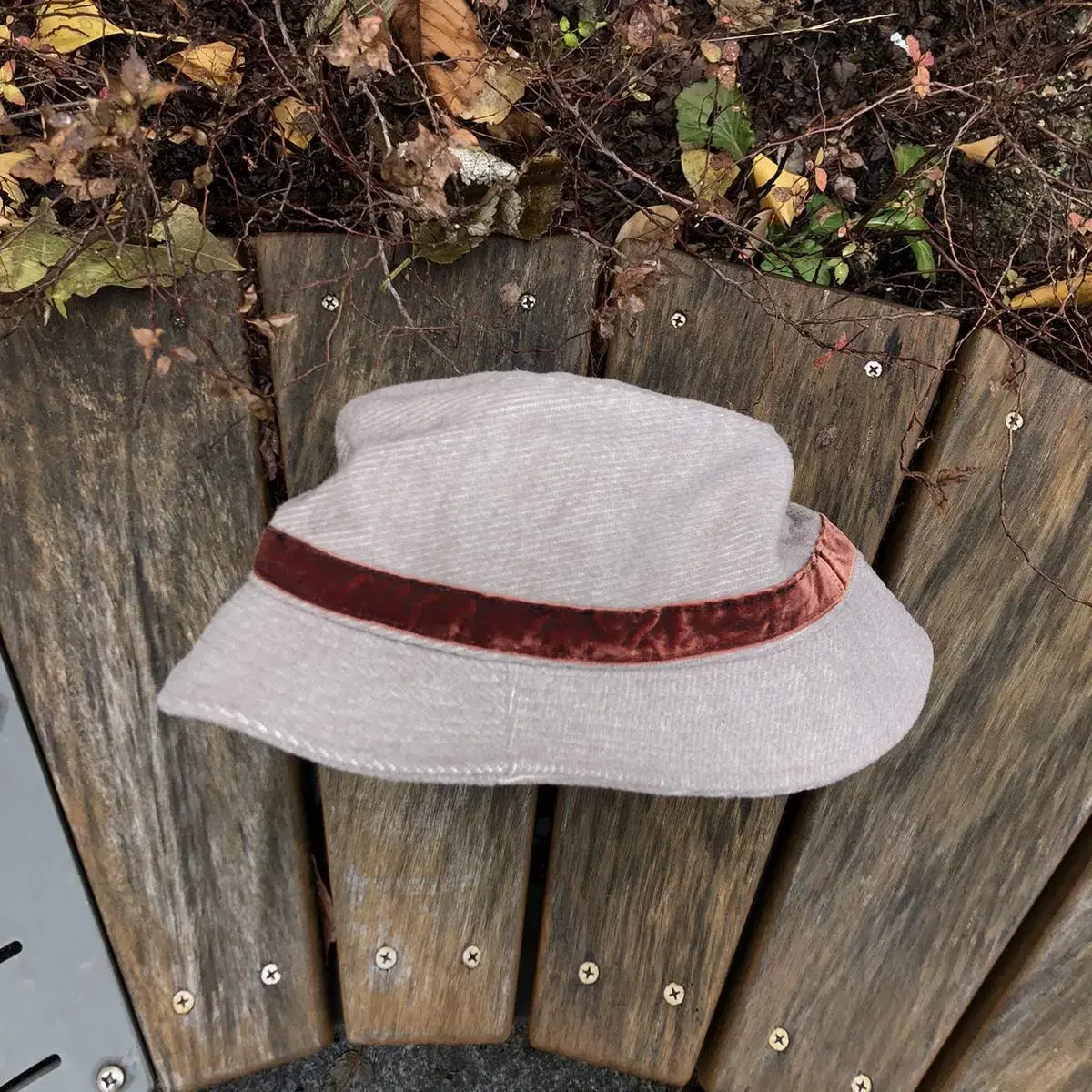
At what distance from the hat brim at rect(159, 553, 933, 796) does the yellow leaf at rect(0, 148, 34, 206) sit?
52cm

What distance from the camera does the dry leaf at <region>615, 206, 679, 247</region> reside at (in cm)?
78

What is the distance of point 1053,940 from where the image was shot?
85 cm

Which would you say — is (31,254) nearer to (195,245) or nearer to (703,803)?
(195,245)

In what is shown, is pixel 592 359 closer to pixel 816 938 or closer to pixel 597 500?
pixel 597 500

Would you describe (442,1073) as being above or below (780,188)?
below

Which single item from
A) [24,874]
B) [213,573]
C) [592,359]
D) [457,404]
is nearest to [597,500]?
[457,404]

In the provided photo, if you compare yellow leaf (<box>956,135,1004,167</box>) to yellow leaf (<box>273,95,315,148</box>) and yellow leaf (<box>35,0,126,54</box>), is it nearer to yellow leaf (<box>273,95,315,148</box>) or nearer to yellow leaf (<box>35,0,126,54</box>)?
yellow leaf (<box>273,95,315,148</box>)

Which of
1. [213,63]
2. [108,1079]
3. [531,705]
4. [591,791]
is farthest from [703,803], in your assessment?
[213,63]

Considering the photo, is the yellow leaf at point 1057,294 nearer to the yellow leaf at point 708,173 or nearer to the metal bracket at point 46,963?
the yellow leaf at point 708,173

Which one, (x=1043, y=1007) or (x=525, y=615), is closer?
(x=525, y=615)

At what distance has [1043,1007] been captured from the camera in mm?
857

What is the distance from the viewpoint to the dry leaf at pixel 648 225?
30.9 inches

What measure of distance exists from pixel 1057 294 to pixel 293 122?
78 cm

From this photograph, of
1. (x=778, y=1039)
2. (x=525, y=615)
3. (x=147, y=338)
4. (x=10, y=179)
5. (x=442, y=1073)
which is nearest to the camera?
(x=525, y=615)
